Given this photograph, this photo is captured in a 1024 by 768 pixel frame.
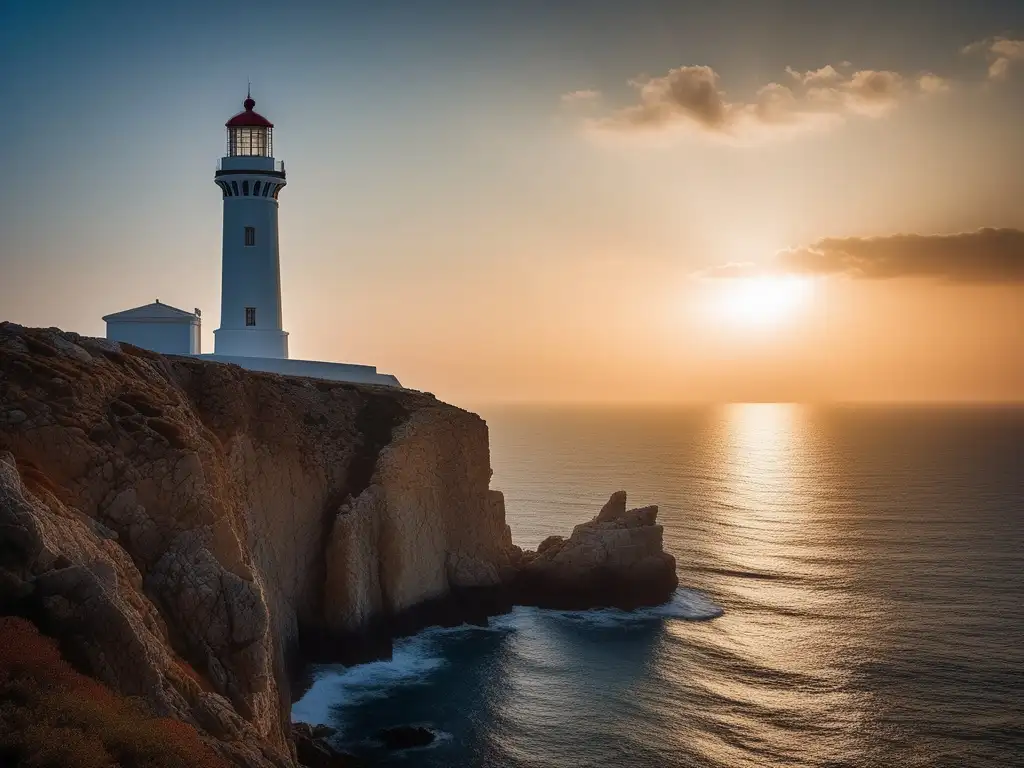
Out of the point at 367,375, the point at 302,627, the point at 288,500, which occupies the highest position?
the point at 367,375

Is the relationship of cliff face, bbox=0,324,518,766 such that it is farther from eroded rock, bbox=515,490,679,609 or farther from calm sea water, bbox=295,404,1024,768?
calm sea water, bbox=295,404,1024,768

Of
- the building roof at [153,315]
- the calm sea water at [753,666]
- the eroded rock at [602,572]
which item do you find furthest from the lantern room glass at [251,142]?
the calm sea water at [753,666]

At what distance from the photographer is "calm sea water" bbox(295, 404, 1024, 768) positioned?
32094mm

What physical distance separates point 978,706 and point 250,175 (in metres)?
45.4

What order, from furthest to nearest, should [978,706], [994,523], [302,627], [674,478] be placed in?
[674,478], [994,523], [302,627], [978,706]

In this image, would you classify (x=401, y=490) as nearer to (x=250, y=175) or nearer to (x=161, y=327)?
(x=161, y=327)

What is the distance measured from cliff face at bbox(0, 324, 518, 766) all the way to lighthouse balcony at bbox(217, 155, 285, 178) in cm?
1578

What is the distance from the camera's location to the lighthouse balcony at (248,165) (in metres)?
54.8

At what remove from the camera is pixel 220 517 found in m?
26.4

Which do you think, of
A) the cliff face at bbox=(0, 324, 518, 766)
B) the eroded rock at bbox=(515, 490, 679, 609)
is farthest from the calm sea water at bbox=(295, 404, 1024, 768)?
the cliff face at bbox=(0, 324, 518, 766)

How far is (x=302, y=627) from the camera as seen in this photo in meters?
39.6

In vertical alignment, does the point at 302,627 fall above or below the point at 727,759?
above

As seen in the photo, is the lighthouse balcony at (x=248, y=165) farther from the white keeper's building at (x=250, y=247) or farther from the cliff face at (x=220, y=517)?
the cliff face at (x=220, y=517)

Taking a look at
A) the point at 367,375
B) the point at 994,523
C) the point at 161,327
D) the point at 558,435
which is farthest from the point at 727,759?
the point at 558,435
